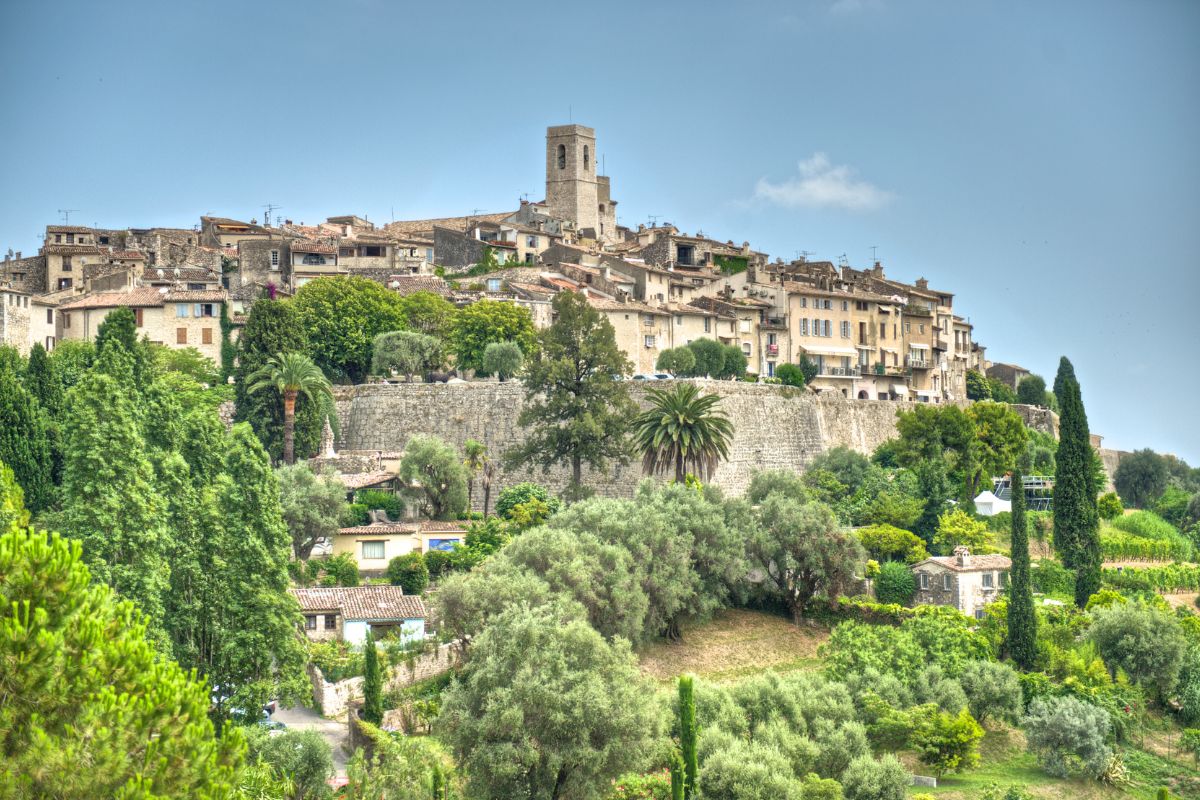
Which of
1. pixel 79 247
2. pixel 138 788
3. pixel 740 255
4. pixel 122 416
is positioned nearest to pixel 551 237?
pixel 740 255

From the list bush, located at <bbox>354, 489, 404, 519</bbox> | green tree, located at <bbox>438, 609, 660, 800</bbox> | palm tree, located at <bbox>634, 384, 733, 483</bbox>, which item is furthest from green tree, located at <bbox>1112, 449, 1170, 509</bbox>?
green tree, located at <bbox>438, 609, 660, 800</bbox>

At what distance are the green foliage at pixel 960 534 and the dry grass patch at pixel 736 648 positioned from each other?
7.84 m

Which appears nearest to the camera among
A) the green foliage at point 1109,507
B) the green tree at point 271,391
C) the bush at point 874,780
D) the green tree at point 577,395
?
the bush at point 874,780

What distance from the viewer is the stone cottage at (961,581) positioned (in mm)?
55062

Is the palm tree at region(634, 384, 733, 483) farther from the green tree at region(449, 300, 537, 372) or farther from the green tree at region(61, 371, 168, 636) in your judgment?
the green tree at region(61, 371, 168, 636)

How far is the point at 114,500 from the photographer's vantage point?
37438 mm

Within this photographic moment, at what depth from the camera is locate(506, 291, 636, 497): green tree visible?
5872 cm

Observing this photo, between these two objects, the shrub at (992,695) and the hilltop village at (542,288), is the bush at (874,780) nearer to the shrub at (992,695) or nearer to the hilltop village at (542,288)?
the shrub at (992,695)

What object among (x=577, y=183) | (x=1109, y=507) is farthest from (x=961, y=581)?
(x=577, y=183)

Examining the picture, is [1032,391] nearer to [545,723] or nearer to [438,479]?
[438,479]

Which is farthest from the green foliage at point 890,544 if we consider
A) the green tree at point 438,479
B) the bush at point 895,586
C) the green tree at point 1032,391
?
the green tree at point 1032,391

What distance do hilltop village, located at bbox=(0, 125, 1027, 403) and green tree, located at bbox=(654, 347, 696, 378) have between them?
31 centimetres

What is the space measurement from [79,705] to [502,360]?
48073 mm

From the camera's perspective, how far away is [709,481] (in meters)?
61.0
